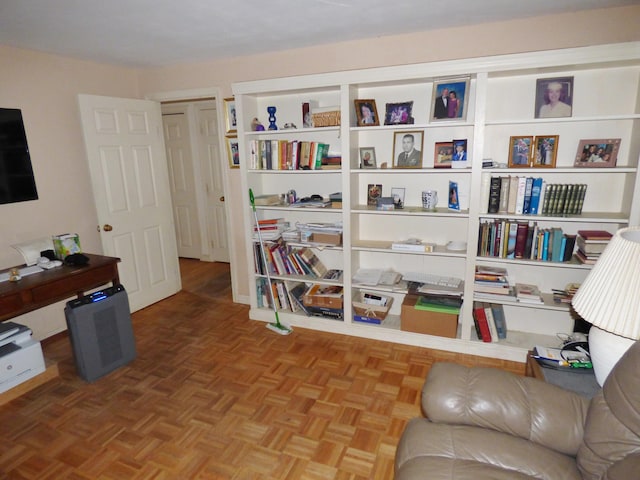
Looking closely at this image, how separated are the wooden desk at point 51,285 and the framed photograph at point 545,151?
3065 mm

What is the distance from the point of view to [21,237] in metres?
2.94

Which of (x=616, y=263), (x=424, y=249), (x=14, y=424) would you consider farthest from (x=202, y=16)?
(x=14, y=424)

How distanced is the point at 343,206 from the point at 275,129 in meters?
0.87

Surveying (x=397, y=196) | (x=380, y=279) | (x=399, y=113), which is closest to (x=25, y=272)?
(x=380, y=279)

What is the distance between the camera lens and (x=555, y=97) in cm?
245

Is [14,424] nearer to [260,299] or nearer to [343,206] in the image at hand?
[260,299]

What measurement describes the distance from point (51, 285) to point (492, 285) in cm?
298

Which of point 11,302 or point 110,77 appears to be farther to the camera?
point 110,77

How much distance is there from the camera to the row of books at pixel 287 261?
3305 millimetres

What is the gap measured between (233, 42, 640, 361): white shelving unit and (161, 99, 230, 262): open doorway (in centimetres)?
190

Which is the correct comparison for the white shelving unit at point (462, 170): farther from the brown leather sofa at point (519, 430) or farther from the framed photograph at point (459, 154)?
the brown leather sofa at point (519, 430)

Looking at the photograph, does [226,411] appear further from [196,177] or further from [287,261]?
[196,177]

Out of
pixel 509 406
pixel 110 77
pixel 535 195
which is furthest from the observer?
pixel 110 77

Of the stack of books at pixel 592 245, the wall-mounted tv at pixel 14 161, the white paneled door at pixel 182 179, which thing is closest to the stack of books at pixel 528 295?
the stack of books at pixel 592 245
